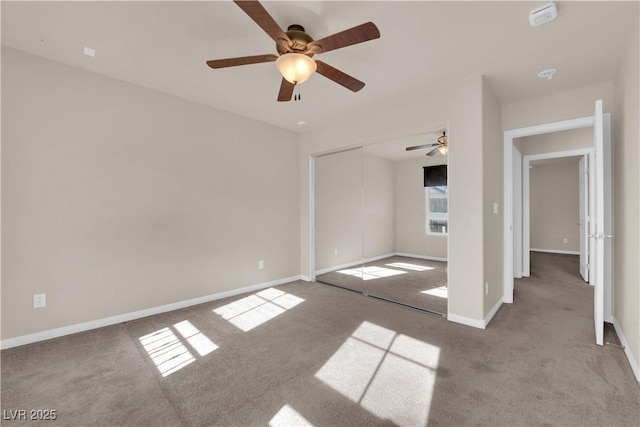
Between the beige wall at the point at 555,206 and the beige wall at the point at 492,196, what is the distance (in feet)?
19.4

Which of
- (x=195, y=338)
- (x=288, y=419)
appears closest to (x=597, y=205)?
(x=288, y=419)

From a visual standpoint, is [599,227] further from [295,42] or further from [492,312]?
[295,42]

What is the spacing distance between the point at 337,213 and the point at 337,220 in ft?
0.42

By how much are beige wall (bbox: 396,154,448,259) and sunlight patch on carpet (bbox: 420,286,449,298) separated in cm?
42

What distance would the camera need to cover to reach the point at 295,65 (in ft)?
6.47

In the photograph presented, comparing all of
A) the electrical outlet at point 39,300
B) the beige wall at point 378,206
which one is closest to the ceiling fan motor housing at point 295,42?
the beige wall at point 378,206

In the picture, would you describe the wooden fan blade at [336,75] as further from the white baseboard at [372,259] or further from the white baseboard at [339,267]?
the white baseboard at [339,267]

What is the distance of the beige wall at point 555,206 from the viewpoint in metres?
7.58

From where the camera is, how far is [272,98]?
3.43 meters

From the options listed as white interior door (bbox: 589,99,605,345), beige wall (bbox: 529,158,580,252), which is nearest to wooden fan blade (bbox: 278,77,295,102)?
white interior door (bbox: 589,99,605,345)

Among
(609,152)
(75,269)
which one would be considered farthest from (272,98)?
(609,152)

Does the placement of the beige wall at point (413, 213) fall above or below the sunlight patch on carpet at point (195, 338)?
above

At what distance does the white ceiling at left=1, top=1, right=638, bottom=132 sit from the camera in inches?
76.2

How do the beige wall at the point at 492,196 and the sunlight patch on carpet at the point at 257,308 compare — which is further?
the sunlight patch on carpet at the point at 257,308
